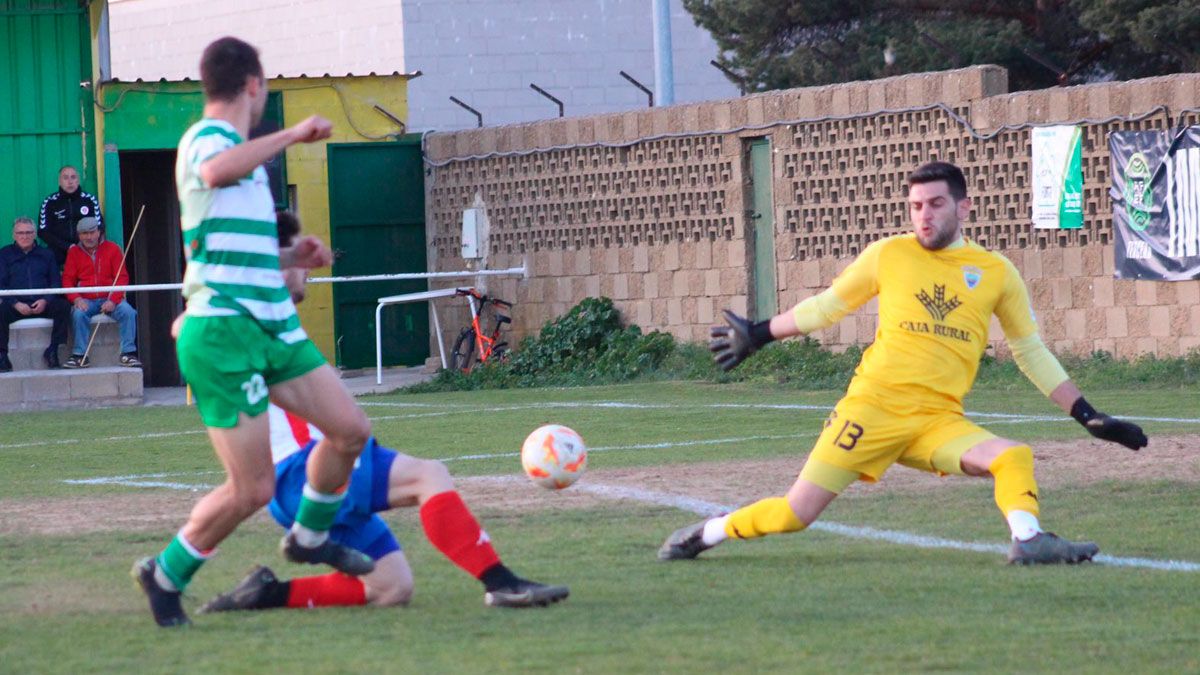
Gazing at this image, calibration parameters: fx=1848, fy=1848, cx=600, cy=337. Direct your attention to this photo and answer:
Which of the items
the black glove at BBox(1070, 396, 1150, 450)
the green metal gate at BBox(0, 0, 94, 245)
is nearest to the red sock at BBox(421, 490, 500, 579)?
the black glove at BBox(1070, 396, 1150, 450)

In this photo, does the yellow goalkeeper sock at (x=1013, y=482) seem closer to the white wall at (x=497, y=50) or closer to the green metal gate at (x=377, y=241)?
the green metal gate at (x=377, y=241)

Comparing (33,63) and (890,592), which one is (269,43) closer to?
(33,63)

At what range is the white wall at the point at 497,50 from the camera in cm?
3034

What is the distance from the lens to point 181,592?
606 cm

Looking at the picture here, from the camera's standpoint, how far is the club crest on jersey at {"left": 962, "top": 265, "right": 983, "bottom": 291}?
734 centimetres

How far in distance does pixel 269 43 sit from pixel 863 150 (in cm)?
1714

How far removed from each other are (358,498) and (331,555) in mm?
217

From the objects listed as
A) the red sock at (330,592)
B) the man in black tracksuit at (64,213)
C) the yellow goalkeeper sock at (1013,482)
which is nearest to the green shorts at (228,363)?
the red sock at (330,592)

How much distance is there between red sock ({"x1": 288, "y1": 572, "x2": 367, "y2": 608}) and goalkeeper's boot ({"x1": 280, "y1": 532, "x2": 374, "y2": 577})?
0.09 m

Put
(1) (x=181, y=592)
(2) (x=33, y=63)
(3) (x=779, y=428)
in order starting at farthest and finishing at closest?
(2) (x=33, y=63) → (3) (x=779, y=428) → (1) (x=181, y=592)

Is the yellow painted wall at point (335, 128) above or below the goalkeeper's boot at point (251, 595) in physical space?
above

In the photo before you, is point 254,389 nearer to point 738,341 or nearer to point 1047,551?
point 738,341

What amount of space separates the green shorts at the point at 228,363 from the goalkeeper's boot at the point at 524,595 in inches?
40.3

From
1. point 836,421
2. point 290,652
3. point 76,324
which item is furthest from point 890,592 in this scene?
point 76,324
